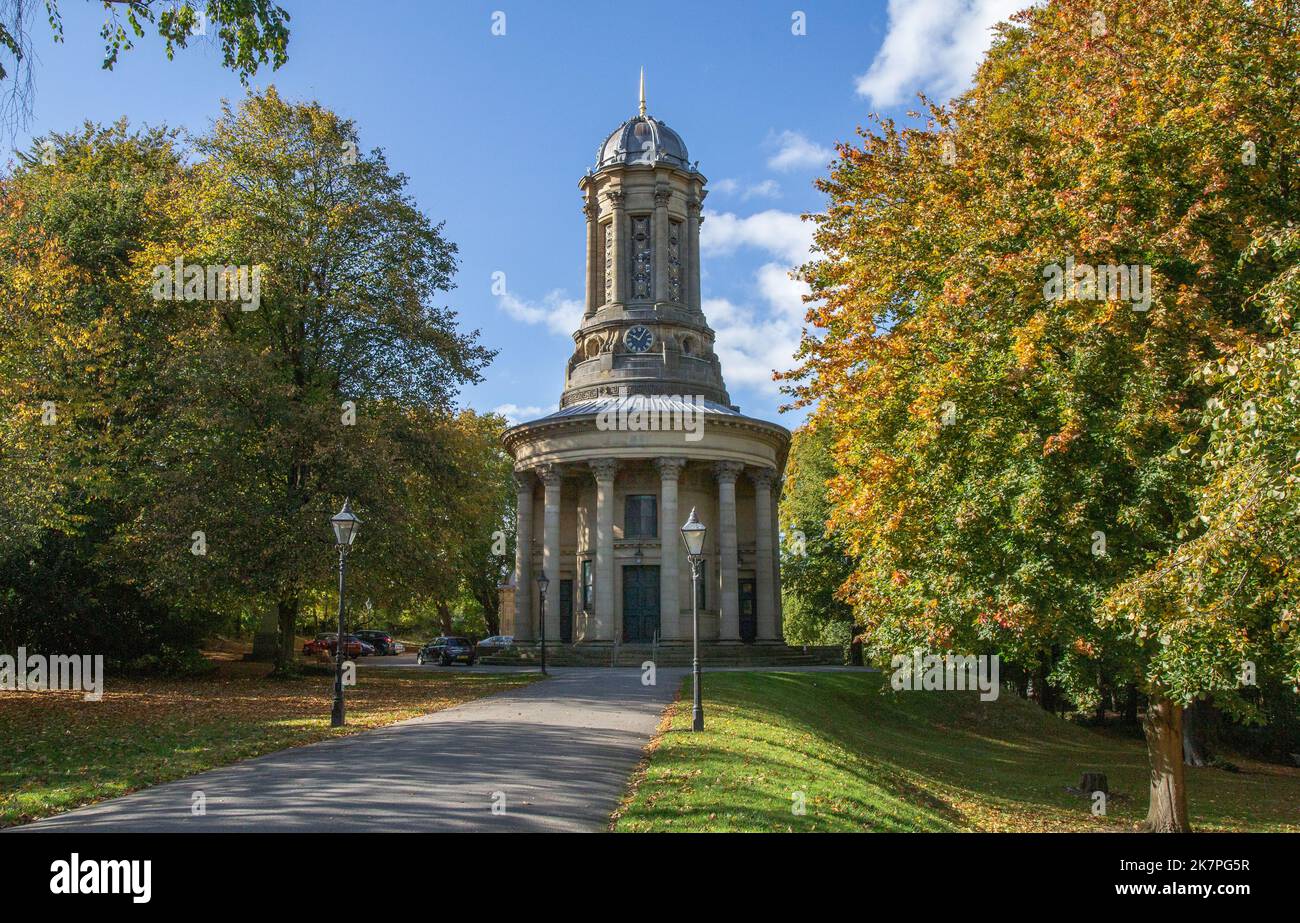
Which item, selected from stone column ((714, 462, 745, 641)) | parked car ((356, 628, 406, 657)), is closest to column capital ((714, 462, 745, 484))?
stone column ((714, 462, 745, 641))

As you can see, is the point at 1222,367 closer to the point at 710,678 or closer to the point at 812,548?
the point at 710,678

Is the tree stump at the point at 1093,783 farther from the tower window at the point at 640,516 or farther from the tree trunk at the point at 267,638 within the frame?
the tree trunk at the point at 267,638

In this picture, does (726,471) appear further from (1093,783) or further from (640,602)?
(1093,783)

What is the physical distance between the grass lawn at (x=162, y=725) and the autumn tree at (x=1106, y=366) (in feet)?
38.1

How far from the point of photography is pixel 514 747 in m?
14.1

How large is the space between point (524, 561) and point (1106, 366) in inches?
1351

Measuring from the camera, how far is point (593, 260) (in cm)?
5059

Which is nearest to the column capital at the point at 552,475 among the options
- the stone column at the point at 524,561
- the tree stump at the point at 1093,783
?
the stone column at the point at 524,561

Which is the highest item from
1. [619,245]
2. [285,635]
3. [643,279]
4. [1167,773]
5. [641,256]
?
[619,245]

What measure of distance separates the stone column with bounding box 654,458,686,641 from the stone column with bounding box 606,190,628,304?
37.6 feet

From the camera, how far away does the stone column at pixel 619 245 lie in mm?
48969

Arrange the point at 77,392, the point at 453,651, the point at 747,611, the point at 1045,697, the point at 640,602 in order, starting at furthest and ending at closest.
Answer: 1. the point at 747,611
2. the point at 453,651
3. the point at 640,602
4. the point at 1045,697
5. the point at 77,392

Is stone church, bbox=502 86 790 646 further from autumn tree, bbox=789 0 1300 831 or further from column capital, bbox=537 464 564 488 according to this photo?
autumn tree, bbox=789 0 1300 831

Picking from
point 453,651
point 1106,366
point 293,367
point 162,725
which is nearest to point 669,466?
point 453,651
